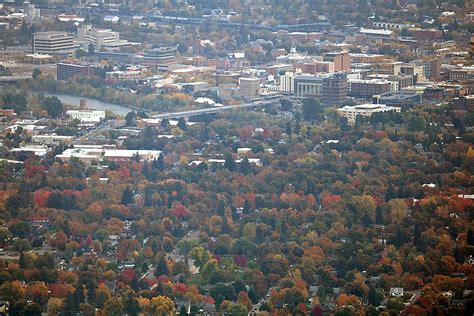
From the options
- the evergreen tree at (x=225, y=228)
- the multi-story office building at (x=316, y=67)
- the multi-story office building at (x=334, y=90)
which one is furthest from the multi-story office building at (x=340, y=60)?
the evergreen tree at (x=225, y=228)

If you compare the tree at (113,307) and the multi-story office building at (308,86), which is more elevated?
the tree at (113,307)

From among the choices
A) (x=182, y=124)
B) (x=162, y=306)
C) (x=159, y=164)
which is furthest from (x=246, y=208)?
(x=182, y=124)

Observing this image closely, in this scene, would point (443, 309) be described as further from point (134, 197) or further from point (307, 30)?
point (307, 30)

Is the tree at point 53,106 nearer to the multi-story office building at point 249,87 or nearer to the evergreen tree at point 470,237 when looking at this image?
the multi-story office building at point 249,87

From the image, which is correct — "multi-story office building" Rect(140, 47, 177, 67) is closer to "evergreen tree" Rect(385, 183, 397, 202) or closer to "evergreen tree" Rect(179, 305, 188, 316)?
"evergreen tree" Rect(385, 183, 397, 202)

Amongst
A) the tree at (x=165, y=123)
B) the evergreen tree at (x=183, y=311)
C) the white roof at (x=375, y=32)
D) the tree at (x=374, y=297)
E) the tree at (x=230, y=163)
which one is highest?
the tree at (x=374, y=297)

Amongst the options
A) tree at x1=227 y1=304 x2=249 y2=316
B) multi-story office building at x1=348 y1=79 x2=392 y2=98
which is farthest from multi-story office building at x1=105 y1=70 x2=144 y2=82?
tree at x1=227 y1=304 x2=249 y2=316

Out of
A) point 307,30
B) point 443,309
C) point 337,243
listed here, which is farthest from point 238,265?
point 307,30
